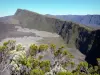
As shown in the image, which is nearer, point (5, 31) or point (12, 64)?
point (12, 64)

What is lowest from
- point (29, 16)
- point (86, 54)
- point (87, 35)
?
point (86, 54)

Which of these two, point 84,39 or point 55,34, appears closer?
point 84,39

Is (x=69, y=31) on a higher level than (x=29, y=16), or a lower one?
lower

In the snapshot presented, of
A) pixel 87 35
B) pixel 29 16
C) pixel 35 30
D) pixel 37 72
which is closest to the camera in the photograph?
pixel 37 72

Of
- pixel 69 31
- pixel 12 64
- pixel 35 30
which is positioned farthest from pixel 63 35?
pixel 12 64

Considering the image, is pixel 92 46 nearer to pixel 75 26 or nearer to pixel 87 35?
pixel 87 35

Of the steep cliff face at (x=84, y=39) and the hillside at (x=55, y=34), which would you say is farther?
the hillside at (x=55, y=34)

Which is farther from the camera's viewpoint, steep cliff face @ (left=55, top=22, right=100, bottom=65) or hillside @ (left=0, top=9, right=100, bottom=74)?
hillside @ (left=0, top=9, right=100, bottom=74)

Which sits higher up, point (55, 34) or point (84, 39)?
point (84, 39)

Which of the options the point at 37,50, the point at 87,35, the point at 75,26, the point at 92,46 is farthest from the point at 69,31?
the point at 37,50

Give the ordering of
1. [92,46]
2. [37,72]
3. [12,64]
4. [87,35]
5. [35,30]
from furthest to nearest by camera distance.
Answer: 1. [35,30]
2. [87,35]
3. [92,46]
4. [12,64]
5. [37,72]
